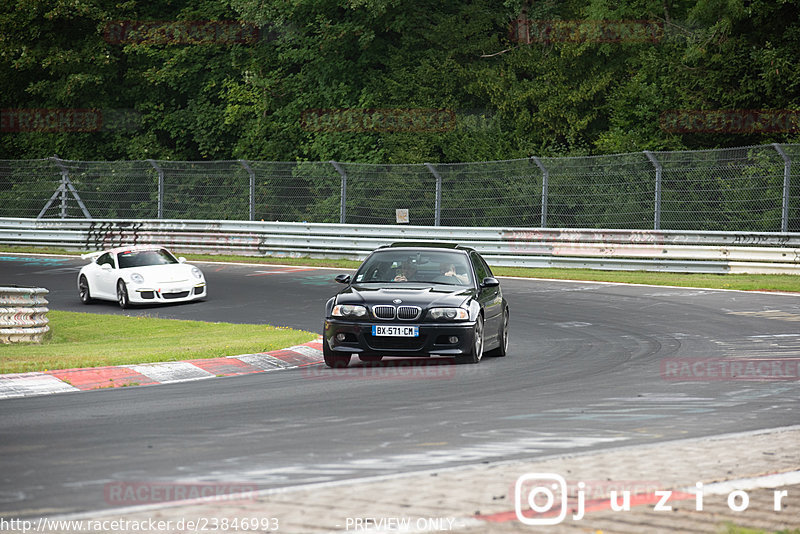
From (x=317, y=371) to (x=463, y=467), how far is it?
5559mm

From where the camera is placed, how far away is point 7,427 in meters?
8.15

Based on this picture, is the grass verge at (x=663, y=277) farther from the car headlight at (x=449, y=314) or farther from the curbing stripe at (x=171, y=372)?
the curbing stripe at (x=171, y=372)

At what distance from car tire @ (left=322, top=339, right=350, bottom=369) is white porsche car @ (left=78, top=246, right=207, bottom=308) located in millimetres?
9065

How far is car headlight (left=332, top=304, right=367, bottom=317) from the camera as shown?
1216 centimetres

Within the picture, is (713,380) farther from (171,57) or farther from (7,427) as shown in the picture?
(171,57)

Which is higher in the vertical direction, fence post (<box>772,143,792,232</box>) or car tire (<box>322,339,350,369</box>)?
fence post (<box>772,143,792,232</box>)

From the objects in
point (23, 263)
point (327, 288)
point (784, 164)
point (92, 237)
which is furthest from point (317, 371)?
point (92, 237)

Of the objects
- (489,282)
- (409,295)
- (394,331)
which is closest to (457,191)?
(489,282)

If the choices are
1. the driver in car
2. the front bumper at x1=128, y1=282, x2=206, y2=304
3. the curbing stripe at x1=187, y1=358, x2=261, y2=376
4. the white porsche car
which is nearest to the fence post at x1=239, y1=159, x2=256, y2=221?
the white porsche car

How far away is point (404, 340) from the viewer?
39.6 feet

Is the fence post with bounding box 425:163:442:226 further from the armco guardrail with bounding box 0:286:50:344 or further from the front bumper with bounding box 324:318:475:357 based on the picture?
the front bumper with bounding box 324:318:475:357

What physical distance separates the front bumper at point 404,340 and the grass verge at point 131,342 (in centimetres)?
147

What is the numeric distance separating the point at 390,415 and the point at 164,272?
13186 millimetres

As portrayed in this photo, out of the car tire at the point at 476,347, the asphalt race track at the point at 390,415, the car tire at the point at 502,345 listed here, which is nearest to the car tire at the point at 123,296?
the asphalt race track at the point at 390,415
